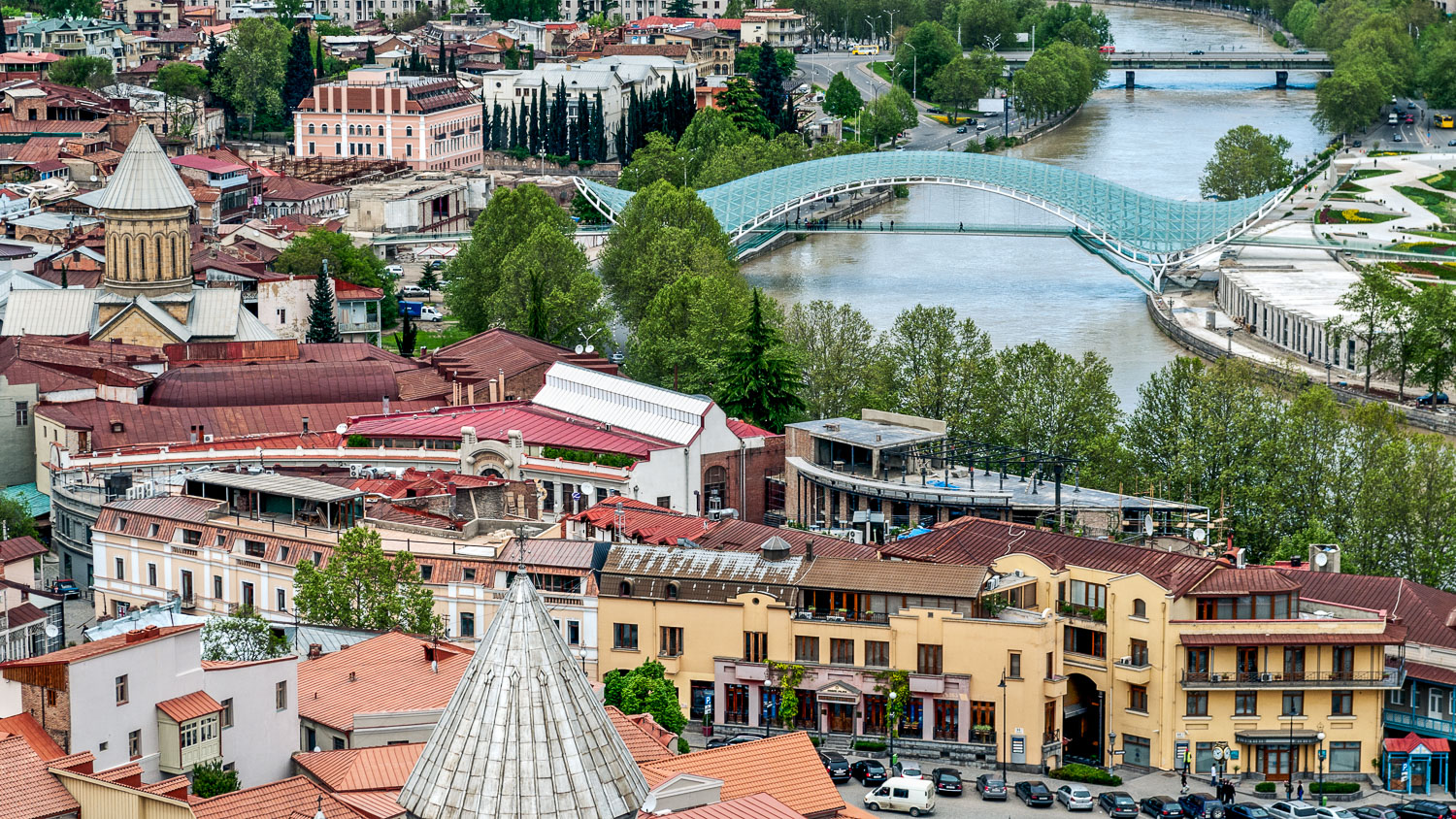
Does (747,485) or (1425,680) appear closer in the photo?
(1425,680)

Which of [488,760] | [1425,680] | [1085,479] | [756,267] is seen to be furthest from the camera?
[756,267]

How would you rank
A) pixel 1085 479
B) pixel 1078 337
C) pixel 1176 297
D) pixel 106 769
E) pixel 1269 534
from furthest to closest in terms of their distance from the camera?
pixel 1176 297 → pixel 1078 337 → pixel 1085 479 → pixel 1269 534 → pixel 106 769

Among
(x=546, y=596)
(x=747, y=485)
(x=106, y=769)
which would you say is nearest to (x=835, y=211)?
(x=747, y=485)

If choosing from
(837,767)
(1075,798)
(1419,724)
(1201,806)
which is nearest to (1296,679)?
(1419,724)

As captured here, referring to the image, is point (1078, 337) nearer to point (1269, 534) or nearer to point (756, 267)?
point (756, 267)

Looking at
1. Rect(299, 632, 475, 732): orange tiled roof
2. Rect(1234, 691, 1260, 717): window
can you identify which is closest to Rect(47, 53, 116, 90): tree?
Rect(299, 632, 475, 732): orange tiled roof

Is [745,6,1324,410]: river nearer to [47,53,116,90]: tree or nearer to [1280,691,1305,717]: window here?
[1280,691,1305,717]: window

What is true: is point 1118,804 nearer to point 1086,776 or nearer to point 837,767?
point 1086,776
